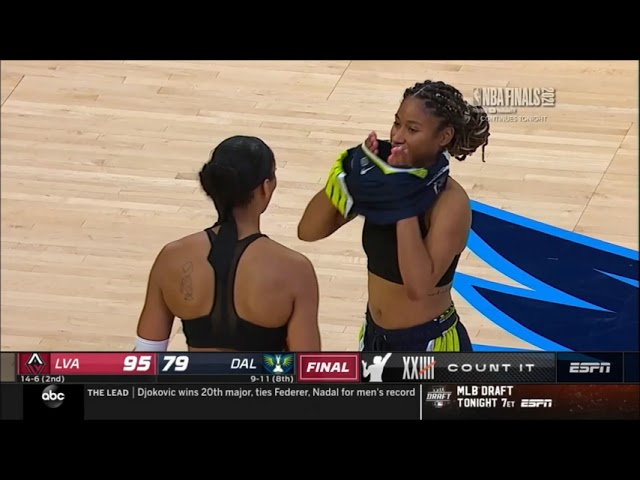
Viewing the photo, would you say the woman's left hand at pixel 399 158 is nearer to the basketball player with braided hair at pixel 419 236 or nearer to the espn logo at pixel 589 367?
the basketball player with braided hair at pixel 419 236

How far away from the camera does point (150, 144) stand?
397 inches

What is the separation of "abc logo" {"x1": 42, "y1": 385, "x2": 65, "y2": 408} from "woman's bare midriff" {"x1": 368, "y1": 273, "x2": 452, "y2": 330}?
60.9 inches

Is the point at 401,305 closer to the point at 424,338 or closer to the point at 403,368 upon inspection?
the point at 424,338

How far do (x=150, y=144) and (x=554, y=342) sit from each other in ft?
7.67

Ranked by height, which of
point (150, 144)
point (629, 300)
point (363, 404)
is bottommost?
point (363, 404)

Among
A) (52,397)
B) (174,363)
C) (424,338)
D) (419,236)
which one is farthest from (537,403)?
(52,397)

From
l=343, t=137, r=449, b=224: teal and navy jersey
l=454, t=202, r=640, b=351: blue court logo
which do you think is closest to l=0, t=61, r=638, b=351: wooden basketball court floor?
l=454, t=202, r=640, b=351: blue court logo

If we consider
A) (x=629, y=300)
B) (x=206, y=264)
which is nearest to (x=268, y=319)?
(x=206, y=264)

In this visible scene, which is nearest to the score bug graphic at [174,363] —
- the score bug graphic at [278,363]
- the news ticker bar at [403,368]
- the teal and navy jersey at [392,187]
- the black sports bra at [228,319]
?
the news ticker bar at [403,368]

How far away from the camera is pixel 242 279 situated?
906 cm

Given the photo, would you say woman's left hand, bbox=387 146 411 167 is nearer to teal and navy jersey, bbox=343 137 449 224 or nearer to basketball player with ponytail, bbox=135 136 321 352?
teal and navy jersey, bbox=343 137 449 224

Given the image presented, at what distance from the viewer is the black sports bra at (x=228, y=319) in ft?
29.8

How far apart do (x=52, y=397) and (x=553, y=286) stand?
252 cm

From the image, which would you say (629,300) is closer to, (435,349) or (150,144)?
(435,349)
